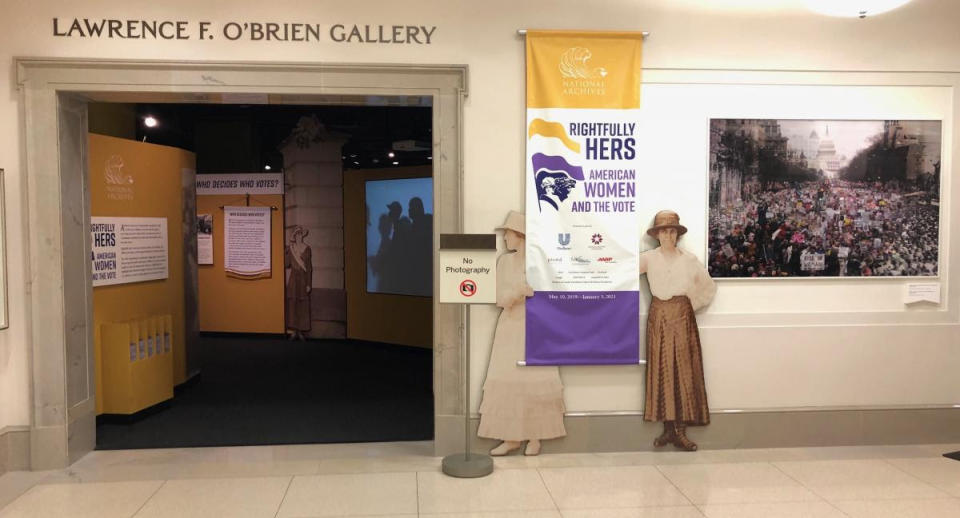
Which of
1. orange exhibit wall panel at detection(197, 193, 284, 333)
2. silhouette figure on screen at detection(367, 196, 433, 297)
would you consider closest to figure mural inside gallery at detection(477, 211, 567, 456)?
silhouette figure on screen at detection(367, 196, 433, 297)

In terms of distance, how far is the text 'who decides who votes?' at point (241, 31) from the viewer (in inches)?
187

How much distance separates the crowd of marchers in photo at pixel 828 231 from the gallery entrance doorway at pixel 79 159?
204 cm

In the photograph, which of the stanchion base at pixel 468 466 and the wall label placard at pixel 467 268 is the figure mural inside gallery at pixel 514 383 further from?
the wall label placard at pixel 467 268

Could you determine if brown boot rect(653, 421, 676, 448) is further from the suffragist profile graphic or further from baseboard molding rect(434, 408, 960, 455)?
the suffragist profile graphic

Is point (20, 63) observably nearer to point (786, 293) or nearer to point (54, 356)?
point (54, 356)

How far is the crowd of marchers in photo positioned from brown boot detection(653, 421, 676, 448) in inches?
45.0

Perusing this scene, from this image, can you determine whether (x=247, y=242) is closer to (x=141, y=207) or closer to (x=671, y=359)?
(x=141, y=207)

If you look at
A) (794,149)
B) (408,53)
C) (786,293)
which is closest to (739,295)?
(786,293)

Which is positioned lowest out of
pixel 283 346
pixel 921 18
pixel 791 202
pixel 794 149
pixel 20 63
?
pixel 283 346

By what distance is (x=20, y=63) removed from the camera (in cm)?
468

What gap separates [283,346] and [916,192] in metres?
8.21

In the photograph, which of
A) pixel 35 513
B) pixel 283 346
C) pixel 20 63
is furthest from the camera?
pixel 283 346

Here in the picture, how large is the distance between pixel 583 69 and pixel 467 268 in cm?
164

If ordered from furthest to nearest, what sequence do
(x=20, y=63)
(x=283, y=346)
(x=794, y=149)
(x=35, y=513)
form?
(x=283, y=346) < (x=794, y=149) < (x=20, y=63) < (x=35, y=513)
